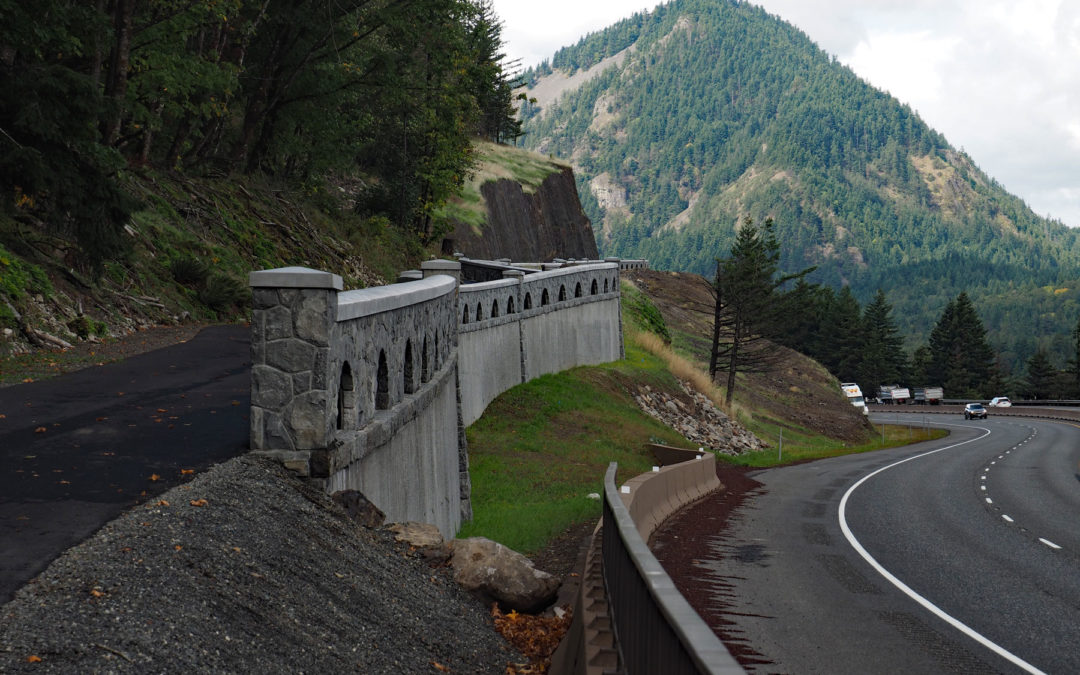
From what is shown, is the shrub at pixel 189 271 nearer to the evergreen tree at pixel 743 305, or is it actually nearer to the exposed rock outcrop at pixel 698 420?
the exposed rock outcrop at pixel 698 420

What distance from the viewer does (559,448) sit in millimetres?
25344

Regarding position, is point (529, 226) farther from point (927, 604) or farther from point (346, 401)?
point (346, 401)

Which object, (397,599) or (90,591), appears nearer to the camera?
(90,591)

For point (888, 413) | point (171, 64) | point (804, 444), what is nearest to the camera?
point (171, 64)

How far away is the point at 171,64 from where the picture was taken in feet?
79.5

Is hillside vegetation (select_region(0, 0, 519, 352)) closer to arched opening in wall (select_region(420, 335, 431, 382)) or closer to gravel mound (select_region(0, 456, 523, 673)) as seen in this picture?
arched opening in wall (select_region(420, 335, 431, 382))

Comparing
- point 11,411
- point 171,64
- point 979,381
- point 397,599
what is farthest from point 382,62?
point 979,381

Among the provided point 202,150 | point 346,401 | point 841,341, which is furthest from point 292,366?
point 841,341

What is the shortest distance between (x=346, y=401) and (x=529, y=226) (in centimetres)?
6626

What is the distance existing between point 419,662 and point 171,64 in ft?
67.2

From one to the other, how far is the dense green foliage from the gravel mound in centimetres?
1193

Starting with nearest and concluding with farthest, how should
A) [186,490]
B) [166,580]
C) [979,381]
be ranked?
1. [166,580]
2. [186,490]
3. [979,381]

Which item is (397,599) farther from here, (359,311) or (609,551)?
(359,311)

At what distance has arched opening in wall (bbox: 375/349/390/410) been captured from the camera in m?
11.8
